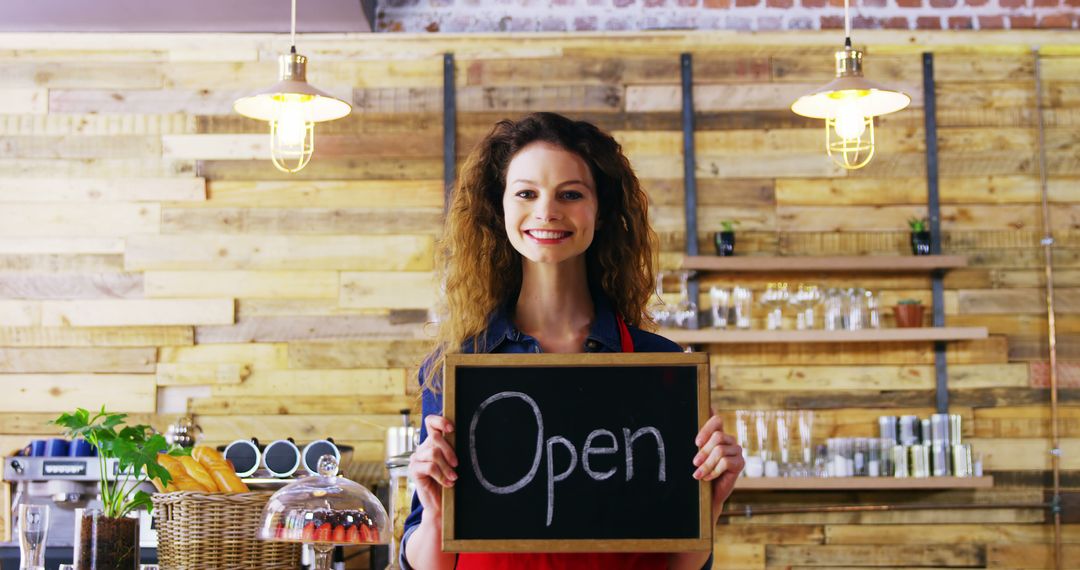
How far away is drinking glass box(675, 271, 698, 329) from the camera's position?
14.4 feet

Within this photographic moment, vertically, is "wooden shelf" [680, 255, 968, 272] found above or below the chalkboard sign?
above

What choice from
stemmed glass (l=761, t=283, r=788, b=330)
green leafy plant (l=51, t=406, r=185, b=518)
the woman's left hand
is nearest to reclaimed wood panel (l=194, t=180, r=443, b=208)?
stemmed glass (l=761, t=283, r=788, b=330)

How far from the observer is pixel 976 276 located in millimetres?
4590

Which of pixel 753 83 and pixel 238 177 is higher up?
pixel 753 83

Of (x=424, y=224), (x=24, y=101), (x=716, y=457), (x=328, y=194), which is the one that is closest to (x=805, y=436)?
(x=424, y=224)

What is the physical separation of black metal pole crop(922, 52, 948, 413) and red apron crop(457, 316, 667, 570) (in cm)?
329

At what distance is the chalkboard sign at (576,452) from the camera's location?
1.46 metres

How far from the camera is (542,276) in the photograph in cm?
163

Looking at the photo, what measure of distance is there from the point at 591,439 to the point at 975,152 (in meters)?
3.66

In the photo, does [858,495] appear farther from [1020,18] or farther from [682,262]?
[1020,18]

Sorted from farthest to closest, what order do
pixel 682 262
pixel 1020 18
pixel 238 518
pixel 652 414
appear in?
pixel 1020 18 < pixel 682 262 < pixel 238 518 < pixel 652 414

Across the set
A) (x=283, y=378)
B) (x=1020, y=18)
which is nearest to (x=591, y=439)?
(x=283, y=378)

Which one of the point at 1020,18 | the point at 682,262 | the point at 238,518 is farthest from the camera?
the point at 1020,18

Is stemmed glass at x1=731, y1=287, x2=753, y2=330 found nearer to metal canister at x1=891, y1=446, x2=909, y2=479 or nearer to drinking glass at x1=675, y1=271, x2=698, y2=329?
drinking glass at x1=675, y1=271, x2=698, y2=329
